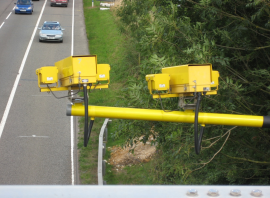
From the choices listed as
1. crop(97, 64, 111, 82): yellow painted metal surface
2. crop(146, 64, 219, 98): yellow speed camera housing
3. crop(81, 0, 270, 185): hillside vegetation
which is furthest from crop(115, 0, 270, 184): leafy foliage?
crop(97, 64, 111, 82): yellow painted metal surface

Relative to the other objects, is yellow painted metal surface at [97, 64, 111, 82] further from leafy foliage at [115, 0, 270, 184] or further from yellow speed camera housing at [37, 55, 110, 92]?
leafy foliage at [115, 0, 270, 184]

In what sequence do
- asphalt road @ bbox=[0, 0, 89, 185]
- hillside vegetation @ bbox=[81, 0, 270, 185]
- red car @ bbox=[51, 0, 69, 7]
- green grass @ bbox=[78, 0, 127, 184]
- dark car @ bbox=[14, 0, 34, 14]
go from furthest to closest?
red car @ bbox=[51, 0, 69, 7]
dark car @ bbox=[14, 0, 34, 14]
green grass @ bbox=[78, 0, 127, 184]
asphalt road @ bbox=[0, 0, 89, 185]
hillside vegetation @ bbox=[81, 0, 270, 185]

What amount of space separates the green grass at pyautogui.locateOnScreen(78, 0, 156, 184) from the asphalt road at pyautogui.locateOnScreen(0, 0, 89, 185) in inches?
22.9

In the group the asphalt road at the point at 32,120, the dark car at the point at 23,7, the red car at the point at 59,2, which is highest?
the red car at the point at 59,2

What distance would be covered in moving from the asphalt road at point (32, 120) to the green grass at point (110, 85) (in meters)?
0.58

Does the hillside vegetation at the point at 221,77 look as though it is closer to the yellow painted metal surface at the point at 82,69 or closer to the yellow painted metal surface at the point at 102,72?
the yellow painted metal surface at the point at 102,72

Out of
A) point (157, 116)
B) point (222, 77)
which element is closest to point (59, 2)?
point (222, 77)

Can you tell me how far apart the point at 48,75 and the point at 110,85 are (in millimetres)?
19681

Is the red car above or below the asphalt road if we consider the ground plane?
above

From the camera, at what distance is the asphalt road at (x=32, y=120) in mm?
13276

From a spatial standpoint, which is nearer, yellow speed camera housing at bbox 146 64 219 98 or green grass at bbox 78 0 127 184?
yellow speed camera housing at bbox 146 64 219 98

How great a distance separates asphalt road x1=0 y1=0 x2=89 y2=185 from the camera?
1328 centimetres

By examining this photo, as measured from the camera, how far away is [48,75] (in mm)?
4090
